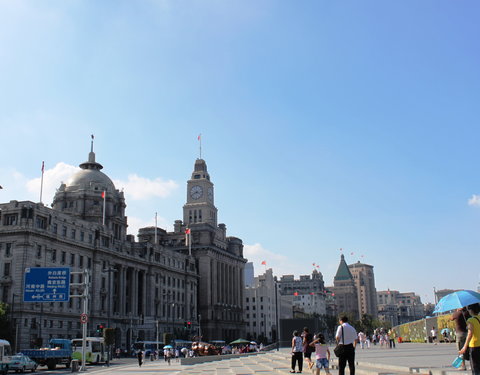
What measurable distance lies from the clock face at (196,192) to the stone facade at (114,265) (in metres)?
1.97

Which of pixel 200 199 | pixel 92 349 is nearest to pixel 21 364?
pixel 92 349

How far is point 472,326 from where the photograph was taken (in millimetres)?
12289

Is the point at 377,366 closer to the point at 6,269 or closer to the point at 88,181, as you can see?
the point at 6,269

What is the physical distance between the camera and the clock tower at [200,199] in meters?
147

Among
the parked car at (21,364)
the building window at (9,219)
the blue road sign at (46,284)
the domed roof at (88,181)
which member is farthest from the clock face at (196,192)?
the parked car at (21,364)

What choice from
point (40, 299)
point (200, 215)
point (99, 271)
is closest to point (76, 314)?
point (99, 271)

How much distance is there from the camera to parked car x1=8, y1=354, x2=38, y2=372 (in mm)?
40469

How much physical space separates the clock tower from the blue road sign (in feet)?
332

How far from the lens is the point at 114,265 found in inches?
3629

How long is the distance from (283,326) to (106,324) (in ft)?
118

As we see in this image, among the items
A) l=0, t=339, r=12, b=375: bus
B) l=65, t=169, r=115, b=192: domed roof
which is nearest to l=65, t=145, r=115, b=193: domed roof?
l=65, t=169, r=115, b=192: domed roof

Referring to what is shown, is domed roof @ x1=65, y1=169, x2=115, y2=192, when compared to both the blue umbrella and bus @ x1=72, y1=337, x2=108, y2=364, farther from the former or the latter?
the blue umbrella

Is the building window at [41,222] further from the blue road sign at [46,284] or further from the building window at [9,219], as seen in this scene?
the blue road sign at [46,284]

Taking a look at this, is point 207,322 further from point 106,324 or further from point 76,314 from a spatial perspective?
point 76,314
